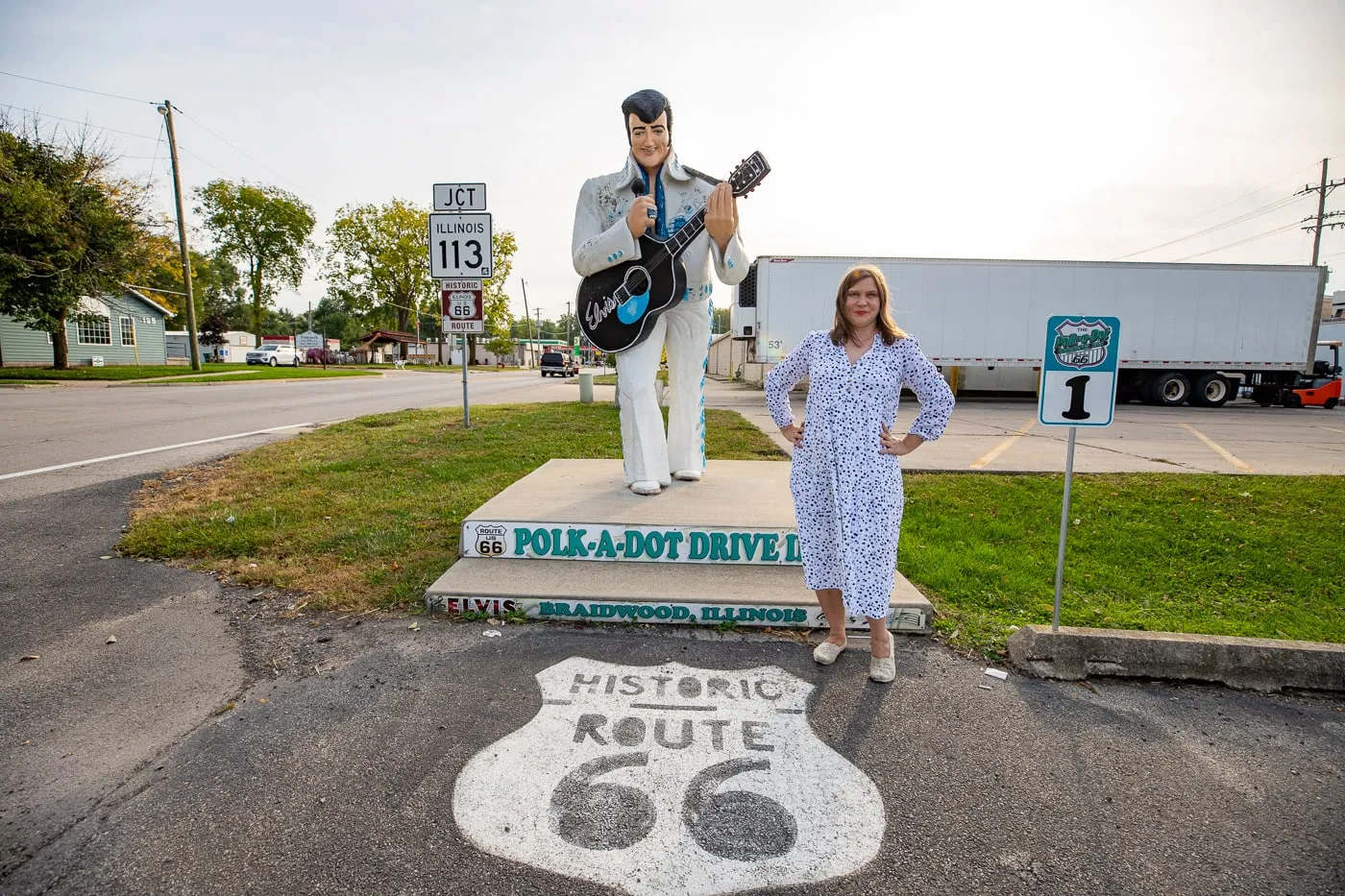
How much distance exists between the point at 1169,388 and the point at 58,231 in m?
33.0

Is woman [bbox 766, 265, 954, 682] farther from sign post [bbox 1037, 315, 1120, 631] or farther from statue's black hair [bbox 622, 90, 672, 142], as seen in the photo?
statue's black hair [bbox 622, 90, 672, 142]

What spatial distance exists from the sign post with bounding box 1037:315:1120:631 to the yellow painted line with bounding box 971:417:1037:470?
483 centimetres

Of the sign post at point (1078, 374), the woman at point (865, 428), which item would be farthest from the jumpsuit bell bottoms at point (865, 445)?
the sign post at point (1078, 374)

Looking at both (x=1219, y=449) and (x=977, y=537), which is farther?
(x=1219, y=449)

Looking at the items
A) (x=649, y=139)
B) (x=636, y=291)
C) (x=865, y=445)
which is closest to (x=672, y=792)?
(x=865, y=445)

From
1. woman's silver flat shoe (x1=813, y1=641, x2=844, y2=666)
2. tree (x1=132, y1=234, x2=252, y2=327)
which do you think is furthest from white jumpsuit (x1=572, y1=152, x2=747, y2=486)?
tree (x1=132, y1=234, x2=252, y2=327)

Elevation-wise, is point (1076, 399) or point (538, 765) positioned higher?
point (1076, 399)

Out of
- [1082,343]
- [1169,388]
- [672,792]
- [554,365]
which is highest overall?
[1082,343]

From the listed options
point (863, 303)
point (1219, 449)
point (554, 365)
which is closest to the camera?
point (863, 303)

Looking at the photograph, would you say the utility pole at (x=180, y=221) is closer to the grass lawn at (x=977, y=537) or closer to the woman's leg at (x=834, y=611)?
the grass lawn at (x=977, y=537)

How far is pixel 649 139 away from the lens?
4.21m

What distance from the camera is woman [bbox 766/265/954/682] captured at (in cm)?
279

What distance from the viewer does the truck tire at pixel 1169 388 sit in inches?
750

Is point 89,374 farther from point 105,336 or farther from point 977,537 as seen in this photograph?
point 977,537
